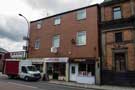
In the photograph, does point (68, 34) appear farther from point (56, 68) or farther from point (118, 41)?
point (118, 41)

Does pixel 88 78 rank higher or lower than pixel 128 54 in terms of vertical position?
lower

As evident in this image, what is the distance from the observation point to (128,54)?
877 inches

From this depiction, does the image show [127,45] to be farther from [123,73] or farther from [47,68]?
[47,68]

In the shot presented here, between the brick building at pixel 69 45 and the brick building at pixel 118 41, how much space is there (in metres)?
1.18

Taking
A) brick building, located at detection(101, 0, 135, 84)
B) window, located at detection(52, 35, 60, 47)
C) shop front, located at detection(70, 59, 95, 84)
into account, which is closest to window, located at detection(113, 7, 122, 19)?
brick building, located at detection(101, 0, 135, 84)

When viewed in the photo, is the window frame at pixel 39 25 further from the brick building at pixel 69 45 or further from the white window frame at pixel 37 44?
the white window frame at pixel 37 44

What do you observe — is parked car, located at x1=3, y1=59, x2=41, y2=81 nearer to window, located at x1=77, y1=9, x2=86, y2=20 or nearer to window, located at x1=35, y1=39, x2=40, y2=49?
window, located at x1=35, y1=39, x2=40, y2=49

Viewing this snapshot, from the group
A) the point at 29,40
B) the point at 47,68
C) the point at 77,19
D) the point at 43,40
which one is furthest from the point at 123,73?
the point at 29,40

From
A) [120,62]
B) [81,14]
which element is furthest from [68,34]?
[120,62]

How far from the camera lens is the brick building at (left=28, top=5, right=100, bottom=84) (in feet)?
83.0

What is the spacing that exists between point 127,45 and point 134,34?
1422mm

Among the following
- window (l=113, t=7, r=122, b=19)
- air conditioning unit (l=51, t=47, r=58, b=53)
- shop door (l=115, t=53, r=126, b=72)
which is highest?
window (l=113, t=7, r=122, b=19)

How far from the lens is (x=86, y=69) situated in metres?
25.8

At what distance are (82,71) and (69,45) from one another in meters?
4.20
